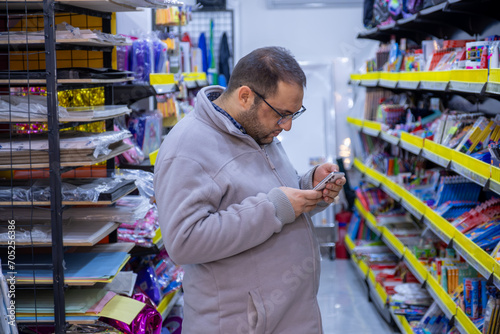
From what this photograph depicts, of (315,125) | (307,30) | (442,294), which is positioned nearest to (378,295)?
(442,294)

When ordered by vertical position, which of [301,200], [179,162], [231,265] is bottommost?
[231,265]

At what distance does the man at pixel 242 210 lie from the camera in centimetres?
188

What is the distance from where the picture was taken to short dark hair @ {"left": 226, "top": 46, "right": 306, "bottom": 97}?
1953 mm

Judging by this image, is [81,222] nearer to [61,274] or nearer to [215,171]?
[61,274]

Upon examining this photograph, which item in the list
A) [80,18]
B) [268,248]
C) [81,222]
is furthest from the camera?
[80,18]

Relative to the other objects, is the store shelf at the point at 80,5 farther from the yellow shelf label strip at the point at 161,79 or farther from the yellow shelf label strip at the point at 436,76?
the yellow shelf label strip at the point at 436,76

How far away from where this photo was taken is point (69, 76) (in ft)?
8.75

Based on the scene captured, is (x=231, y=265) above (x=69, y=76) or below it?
below

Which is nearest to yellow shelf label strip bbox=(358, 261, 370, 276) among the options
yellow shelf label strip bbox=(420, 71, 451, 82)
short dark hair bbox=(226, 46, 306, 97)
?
yellow shelf label strip bbox=(420, 71, 451, 82)

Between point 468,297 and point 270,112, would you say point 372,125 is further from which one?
point 270,112

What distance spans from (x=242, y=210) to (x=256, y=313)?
35 cm

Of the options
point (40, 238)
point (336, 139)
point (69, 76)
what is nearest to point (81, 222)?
point (40, 238)

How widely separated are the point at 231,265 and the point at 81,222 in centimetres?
130

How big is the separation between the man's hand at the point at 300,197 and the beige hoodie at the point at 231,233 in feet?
0.08
